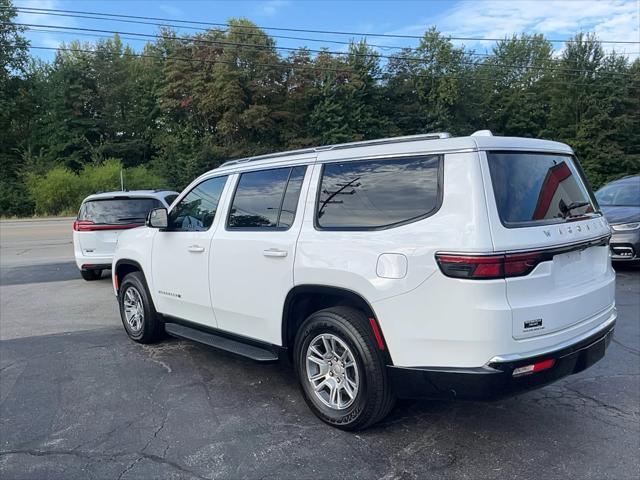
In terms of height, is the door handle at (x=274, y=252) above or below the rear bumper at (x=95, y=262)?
Result: above

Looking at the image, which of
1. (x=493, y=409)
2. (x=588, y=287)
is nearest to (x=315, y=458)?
(x=493, y=409)

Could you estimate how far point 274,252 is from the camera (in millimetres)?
3701

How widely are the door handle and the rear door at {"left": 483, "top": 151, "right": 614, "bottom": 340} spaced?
1.53m

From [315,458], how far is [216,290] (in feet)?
5.70

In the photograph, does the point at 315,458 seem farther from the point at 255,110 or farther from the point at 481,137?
the point at 255,110

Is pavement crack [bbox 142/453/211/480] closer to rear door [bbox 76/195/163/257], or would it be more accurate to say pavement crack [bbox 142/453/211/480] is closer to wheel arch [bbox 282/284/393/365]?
wheel arch [bbox 282/284/393/365]

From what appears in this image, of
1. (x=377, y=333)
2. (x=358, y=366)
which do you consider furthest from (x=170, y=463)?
(x=377, y=333)

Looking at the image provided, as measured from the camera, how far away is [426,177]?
3.04 meters

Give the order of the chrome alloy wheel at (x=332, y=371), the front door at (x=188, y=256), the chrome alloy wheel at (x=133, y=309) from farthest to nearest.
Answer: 1. the chrome alloy wheel at (x=133, y=309)
2. the front door at (x=188, y=256)
3. the chrome alloy wheel at (x=332, y=371)

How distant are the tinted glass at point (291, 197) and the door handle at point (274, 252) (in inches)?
8.0

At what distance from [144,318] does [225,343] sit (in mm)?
1520

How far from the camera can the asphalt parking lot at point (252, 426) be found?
9.82 ft

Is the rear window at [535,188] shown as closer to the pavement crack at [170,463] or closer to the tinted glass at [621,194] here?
the pavement crack at [170,463]

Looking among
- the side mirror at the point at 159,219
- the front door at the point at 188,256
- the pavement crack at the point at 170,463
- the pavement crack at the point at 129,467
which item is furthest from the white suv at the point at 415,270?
the pavement crack at the point at 129,467
